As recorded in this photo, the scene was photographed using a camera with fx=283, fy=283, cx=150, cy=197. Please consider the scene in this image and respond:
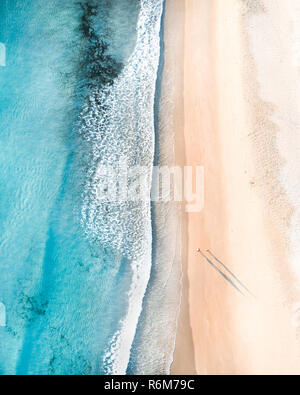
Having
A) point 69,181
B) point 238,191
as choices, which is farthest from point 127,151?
point 238,191

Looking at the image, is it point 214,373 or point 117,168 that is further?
point 117,168

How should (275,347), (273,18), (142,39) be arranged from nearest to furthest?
(275,347) → (273,18) → (142,39)

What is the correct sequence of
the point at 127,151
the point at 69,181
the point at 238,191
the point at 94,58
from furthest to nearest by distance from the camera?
1. the point at 94,58
2. the point at 69,181
3. the point at 127,151
4. the point at 238,191

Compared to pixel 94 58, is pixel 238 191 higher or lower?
lower

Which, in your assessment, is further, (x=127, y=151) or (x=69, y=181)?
(x=69, y=181)

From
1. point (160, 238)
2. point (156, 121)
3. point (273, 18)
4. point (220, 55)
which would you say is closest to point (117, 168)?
point (156, 121)

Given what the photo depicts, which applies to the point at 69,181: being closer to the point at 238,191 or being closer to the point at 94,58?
the point at 94,58

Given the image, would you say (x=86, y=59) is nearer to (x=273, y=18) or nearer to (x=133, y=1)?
(x=133, y=1)
